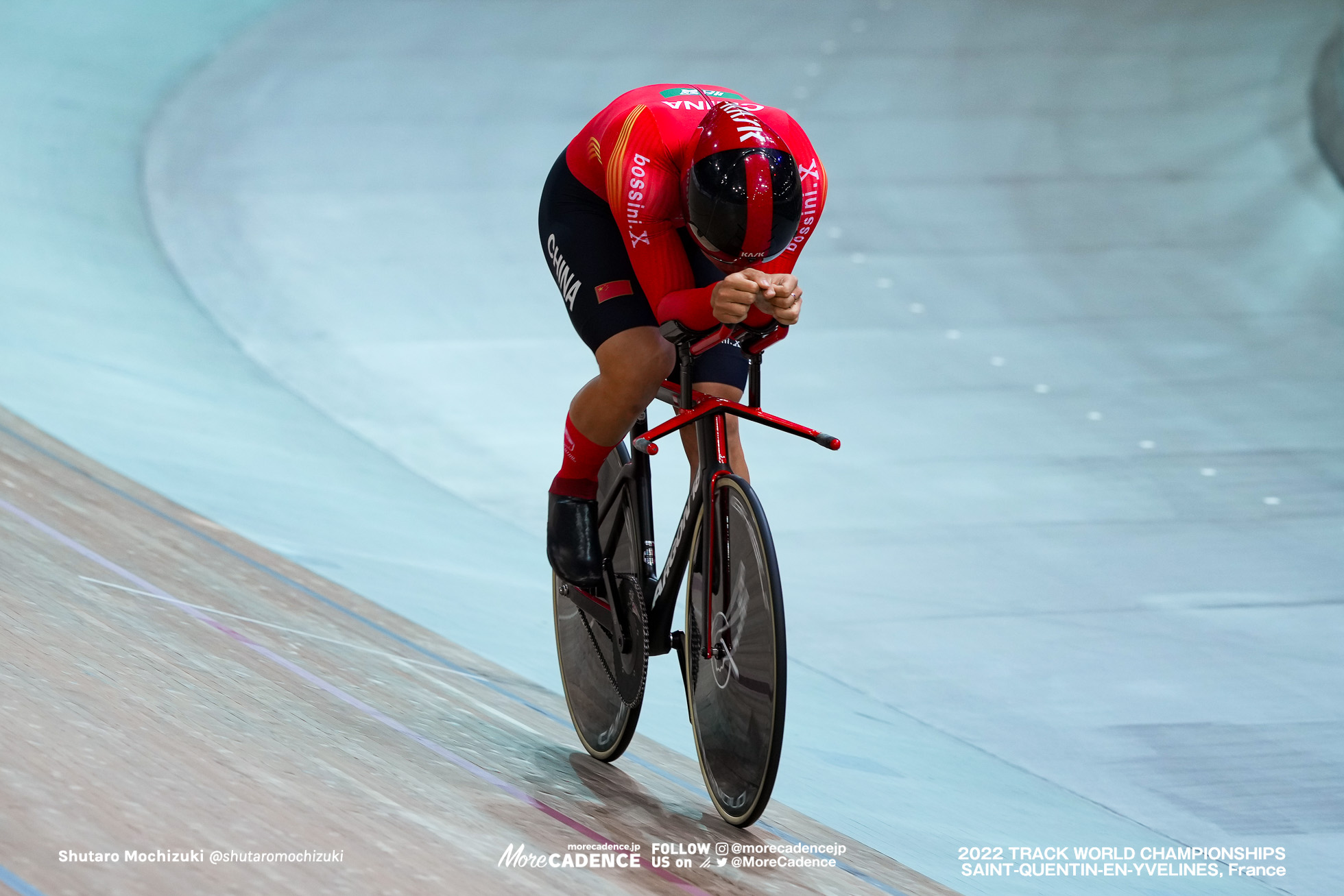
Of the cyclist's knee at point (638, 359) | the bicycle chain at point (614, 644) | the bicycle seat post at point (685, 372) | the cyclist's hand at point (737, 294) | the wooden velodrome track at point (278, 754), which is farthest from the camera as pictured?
the bicycle chain at point (614, 644)

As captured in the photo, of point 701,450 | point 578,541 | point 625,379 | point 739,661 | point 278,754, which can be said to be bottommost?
point 278,754

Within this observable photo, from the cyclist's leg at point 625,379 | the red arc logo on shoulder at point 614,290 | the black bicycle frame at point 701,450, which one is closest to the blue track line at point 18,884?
the black bicycle frame at point 701,450

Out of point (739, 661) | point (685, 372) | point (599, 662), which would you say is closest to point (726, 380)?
point (685, 372)

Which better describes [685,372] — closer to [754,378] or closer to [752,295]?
[754,378]

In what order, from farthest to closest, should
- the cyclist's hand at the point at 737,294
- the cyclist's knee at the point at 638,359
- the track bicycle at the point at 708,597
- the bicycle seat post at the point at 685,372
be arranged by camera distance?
the cyclist's knee at the point at 638,359 → the bicycle seat post at the point at 685,372 → the track bicycle at the point at 708,597 → the cyclist's hand at the point at 737,294

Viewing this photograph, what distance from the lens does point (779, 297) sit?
2076mm

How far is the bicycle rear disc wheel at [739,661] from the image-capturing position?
7.10ft

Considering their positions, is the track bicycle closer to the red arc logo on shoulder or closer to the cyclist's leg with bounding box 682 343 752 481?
the cyclist's leg with bounding box 682 343 752 481

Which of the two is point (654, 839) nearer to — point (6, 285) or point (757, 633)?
point (757, 633)

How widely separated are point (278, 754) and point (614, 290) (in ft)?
3.06

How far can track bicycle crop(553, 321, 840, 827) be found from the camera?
2191 mm

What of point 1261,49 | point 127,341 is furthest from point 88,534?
point 1261,49

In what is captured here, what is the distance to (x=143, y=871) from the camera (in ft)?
5.70

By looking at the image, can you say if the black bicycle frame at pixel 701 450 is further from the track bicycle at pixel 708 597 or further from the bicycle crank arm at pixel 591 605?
the bicycle crank arm at pixel 591 605
